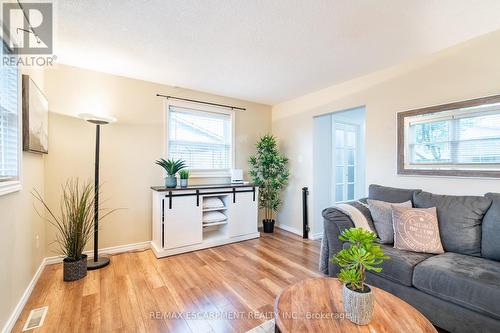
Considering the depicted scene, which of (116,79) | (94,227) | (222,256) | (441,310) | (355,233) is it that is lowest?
(222,256)

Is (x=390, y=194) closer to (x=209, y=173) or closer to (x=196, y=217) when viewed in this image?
Answer: (x=196, y=217)

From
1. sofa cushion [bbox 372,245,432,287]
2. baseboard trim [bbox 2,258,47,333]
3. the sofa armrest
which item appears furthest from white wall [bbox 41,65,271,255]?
sofa cushion [bbox 372,245,432,287]

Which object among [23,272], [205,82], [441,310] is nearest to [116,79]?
[205,82]

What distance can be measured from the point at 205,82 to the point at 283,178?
2097 mm

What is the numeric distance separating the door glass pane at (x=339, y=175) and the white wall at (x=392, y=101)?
0.63 m

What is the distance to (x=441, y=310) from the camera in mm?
1548

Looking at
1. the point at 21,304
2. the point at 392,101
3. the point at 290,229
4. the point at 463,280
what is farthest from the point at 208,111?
the point at 463,280

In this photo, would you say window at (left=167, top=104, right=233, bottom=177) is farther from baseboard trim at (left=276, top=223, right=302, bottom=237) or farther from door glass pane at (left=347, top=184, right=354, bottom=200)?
door glass pane at (left=347, top=184, right=354, bottom=200)

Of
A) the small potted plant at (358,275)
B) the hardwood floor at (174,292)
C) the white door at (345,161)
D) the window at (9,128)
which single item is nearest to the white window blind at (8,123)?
the window at (9,128)

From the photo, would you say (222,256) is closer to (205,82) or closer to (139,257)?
(139,257)

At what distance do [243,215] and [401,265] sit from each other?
228cm

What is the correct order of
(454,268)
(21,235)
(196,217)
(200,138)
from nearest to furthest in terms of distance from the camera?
(454,268) → (21,235) → (196,217) → (200,138)

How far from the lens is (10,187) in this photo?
1616 mm

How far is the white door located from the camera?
4.08 metres
